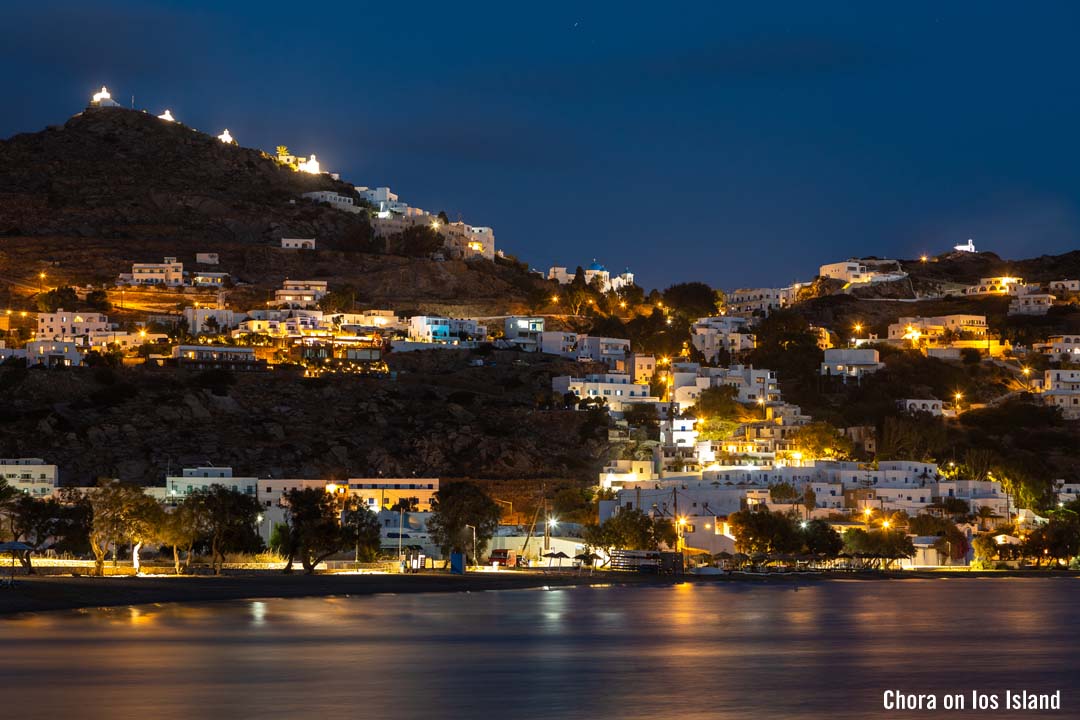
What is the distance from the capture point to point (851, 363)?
129750mm

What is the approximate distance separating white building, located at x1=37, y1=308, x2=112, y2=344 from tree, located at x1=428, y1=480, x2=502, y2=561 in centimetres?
4823

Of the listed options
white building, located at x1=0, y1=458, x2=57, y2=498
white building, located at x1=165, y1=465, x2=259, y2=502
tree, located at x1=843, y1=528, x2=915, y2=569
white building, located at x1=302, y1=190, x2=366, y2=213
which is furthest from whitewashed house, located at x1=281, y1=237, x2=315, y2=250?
tree, located at x1=843, y1=528, x2=915, y2=569

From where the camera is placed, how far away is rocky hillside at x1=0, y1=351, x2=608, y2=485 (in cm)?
9756

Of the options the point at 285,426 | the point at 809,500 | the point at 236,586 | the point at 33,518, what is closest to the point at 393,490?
the point at 285,426

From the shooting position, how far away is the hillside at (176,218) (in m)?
142

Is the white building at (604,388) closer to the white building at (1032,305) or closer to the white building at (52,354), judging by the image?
the white building at (52,354)

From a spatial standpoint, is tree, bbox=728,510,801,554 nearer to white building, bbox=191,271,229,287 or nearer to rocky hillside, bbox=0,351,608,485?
rocky hillside, bbox=0,351,608,485

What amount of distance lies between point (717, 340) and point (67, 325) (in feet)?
186

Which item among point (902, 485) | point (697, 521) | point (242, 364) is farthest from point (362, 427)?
point (902, 485)

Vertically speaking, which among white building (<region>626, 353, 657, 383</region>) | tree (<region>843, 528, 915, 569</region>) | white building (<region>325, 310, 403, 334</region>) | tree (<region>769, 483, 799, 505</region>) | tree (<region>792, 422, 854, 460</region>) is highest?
white building (<region>325, 310, 403, 334</region>)

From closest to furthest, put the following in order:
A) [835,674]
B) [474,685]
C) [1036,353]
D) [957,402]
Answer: [474,685]
[835,674]
[957,402]
[1036,353]

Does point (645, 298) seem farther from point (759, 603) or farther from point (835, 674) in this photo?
point (835, 674)

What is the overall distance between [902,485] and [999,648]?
2155 inches

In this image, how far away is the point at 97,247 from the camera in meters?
144
